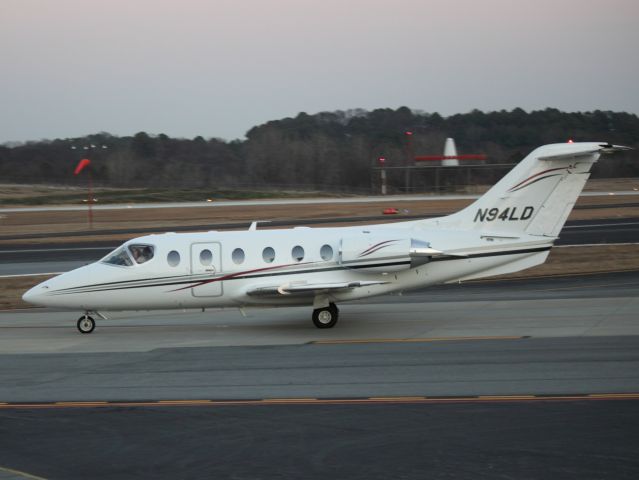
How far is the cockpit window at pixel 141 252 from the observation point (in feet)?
74.0

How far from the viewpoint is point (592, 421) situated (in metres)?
12.9

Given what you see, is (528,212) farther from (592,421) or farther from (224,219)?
(224,219)

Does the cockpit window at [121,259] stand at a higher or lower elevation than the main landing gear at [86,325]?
higher

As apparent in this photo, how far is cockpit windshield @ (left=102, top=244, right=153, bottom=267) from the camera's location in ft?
74.0

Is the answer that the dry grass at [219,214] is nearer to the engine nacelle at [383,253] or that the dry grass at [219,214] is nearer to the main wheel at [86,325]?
the main wheel at [86,325]

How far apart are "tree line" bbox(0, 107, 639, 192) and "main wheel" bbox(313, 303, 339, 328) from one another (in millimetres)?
82676

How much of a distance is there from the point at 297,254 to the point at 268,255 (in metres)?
0.77

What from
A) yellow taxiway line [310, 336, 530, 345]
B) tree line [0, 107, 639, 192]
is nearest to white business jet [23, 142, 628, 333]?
yellow taxiway line [310, 336, 530, 345]

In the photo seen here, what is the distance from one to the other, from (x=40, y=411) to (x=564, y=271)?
22.5 meters

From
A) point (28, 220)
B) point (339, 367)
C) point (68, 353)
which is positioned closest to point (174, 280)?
point (68, 353)

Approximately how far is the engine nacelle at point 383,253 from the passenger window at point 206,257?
11.3ft

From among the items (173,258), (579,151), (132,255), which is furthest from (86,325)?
(579,151)

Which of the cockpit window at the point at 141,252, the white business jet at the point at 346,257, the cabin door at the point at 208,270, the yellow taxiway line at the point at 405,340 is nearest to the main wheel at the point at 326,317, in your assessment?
the white business jet at the point at 346,257

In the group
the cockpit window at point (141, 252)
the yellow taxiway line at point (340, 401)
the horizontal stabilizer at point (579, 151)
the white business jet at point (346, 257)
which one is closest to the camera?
the yellow taxiway line at point (340, 401)
